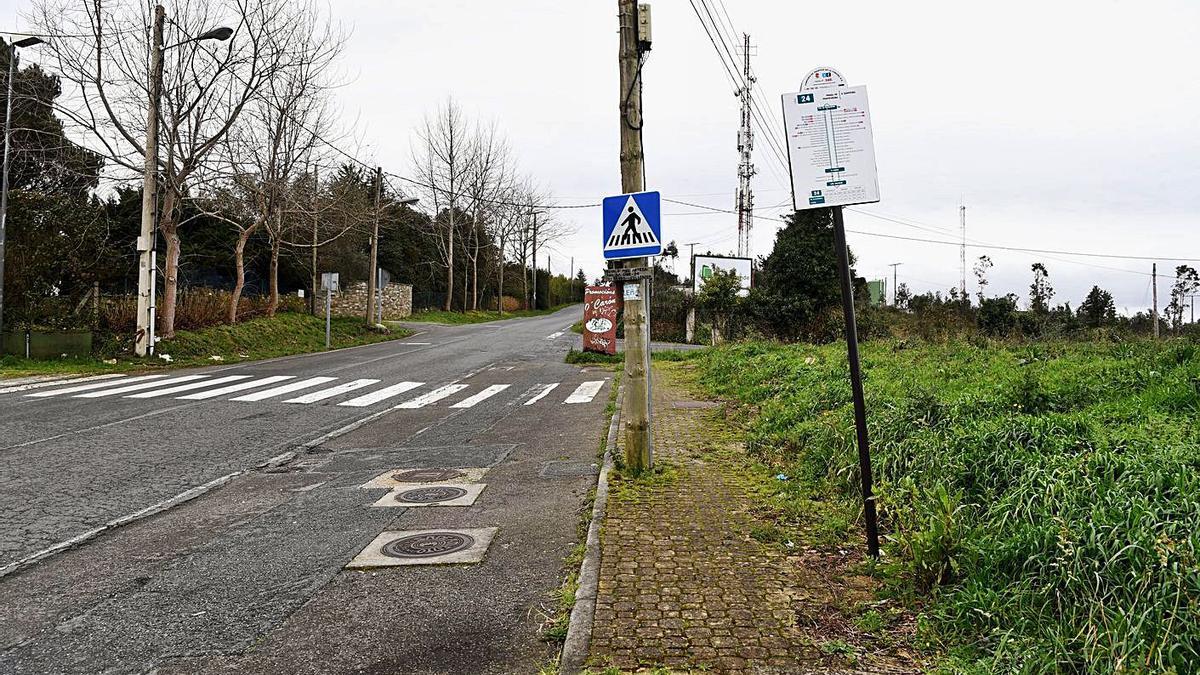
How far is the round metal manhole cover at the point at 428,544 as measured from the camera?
17.0ft

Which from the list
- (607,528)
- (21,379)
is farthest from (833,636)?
(21,379)

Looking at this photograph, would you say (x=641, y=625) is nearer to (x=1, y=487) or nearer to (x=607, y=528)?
(x=607, y=528)

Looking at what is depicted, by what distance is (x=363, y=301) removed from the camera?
4222 cm

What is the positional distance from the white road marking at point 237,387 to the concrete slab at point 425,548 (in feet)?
30.5

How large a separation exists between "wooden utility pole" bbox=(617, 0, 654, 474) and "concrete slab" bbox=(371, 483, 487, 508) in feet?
4.93

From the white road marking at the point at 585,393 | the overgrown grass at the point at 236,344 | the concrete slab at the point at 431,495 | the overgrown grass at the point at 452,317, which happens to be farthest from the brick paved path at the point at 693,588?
the overgrown grass at the point at 452,317

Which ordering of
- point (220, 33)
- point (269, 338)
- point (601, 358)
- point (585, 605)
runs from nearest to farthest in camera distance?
point (585, 605), point (220, 33), point (601, 358), point (269, 338)

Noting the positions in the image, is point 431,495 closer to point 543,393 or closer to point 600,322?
point 543,393

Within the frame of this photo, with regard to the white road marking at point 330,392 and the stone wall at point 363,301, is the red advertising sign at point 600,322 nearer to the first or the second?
the white road marking at point 330,392

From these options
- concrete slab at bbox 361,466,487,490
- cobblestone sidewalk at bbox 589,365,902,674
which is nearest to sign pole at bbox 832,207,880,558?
cobblestone sidewalk at bbox 589,365,902,674

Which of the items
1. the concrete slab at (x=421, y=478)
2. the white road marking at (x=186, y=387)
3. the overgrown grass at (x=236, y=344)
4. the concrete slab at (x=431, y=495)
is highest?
the overgrown grass at (x=236, y=344)

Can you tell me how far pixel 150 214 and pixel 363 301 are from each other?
23.0 m

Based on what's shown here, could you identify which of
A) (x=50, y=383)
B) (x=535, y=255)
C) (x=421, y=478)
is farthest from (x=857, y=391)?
(x=535, y=255)

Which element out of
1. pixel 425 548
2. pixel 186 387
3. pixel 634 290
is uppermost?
pixel 634 290
